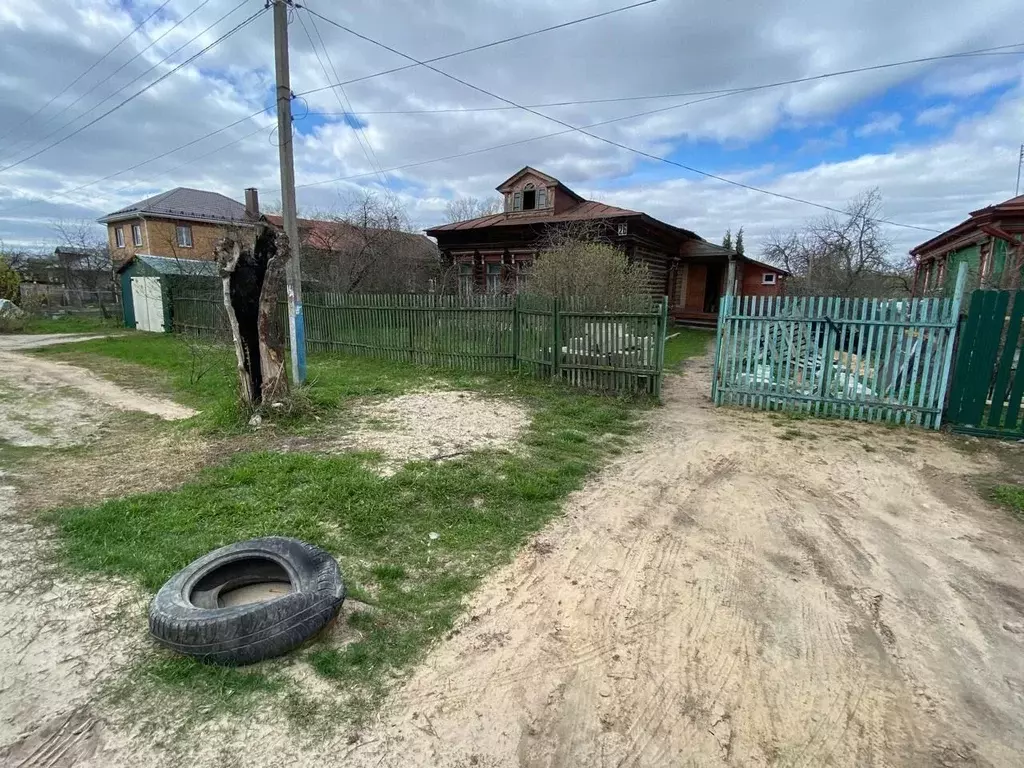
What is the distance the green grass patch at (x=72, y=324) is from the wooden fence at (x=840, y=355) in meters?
22.7

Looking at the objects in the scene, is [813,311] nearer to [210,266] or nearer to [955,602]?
[955,602]

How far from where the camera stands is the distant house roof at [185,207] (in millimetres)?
29188

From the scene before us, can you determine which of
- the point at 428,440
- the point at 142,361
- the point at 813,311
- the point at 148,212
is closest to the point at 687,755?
the point at 428,440

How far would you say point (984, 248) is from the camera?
14.6 meters

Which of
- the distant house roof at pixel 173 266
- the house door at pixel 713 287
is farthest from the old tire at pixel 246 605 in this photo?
the house door at pixel 713 287

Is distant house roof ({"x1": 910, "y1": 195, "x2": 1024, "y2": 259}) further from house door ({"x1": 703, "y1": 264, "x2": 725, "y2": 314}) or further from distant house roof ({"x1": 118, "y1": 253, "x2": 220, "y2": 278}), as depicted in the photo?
distant house roof ({"x1": 118, "y1": 253, "x2": 220, "y2": 278})

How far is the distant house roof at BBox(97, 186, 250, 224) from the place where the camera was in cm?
2919

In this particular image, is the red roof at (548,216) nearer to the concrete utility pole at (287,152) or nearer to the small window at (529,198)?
the small window at (529,198)

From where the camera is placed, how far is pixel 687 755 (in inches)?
74.9

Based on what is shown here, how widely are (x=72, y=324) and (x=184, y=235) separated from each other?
10.6 metres

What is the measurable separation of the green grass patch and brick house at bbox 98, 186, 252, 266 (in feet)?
18.3

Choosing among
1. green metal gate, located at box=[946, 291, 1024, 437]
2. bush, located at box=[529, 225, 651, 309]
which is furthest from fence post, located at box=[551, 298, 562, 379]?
green metal gate, located at box=[946, 291, 1024, 437]

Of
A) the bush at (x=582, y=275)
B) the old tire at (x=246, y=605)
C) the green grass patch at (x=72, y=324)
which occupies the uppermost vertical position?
the bush at (x=582, y=275)

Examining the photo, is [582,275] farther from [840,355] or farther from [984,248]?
[984,248]
